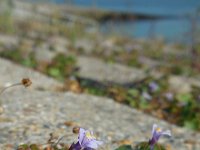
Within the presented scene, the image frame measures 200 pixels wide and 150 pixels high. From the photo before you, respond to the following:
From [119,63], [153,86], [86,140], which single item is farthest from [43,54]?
[86,140]

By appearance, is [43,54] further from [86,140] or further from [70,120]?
[86,140]

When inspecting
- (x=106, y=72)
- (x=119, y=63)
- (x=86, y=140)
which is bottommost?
(x=119, y=63)

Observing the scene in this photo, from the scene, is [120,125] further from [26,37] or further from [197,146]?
[26,37]

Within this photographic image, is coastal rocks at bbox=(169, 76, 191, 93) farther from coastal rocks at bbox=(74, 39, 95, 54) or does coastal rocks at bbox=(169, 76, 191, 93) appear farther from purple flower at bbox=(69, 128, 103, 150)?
purple flower at bbox=(69, 128, 103, 150)

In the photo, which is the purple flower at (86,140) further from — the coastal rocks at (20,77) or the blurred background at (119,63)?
the coastal rocks at (20,77)

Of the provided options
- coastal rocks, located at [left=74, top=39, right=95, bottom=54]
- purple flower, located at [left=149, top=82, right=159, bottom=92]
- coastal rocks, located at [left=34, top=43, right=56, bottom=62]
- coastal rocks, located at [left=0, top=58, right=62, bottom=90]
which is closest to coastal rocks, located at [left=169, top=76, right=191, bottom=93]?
purple flower, located at [left=149, top=82, right=159, bottom=92]

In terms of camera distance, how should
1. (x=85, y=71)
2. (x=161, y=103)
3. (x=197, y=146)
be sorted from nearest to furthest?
(x=197, y=146), (x=161, y=103), (x=85, y=71)

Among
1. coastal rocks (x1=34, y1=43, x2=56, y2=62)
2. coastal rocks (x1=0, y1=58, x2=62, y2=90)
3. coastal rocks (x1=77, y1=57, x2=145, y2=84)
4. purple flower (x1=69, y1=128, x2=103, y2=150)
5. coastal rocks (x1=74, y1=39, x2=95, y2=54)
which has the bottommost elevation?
coastal rocks (x1=74, y1=39, x2=95, y2=54)

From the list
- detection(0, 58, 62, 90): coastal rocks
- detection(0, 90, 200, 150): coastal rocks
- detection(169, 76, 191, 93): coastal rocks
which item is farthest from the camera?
detection(169, 76, 191, 93): coastal rocks

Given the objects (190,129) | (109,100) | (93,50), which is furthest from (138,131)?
(93,50)

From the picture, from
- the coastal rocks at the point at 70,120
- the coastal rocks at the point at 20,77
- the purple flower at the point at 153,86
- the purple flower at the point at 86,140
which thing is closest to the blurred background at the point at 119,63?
the purple flower at the point at 153,86

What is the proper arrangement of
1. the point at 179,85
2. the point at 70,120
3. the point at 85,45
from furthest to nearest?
the point at 85,45
the point at 179,85
the point at 70,120
